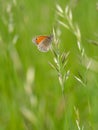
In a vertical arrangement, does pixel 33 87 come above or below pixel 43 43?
below

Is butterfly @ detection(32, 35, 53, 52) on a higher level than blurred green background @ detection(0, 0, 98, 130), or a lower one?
higher

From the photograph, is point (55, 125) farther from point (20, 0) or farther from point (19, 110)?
point (20, 0)

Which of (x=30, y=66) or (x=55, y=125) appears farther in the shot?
(x=30, y=66)

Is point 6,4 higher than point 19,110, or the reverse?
point 6,4

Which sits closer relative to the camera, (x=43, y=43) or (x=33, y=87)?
(x=43, y=43)

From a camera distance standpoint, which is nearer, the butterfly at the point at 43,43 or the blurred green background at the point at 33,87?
the butterfly at the point at 43,43

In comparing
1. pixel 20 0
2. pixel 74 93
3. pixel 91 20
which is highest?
pixel 20 0

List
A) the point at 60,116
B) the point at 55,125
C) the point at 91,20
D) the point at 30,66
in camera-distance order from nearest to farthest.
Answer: the point at 55,125 < the point at 60,116 < the point at 30,66 < the point at 91,20

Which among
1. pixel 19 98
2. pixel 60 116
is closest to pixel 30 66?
pixel 19 98

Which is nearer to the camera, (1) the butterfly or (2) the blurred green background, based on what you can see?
(1) the butterfly

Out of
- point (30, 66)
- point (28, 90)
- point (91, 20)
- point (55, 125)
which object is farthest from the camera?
point (91, 20)

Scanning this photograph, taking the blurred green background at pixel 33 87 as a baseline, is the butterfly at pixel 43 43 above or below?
above
